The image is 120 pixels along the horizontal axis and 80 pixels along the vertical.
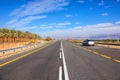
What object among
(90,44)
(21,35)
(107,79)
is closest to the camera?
(107,79)

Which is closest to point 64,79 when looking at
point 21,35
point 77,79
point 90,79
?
point 77,79

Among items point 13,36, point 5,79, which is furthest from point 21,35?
point 5,79

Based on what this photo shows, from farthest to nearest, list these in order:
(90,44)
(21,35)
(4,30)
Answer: (21,35), (4,30), (90,44)

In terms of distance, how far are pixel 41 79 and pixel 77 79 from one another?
147 centimetres

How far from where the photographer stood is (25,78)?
Answer: 7.42 m

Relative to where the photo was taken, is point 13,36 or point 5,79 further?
point 13,36

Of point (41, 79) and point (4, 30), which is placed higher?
point (4, 30)

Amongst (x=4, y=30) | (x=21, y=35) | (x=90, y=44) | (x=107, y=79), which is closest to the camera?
(x=107, y=79)

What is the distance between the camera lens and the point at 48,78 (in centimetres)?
736

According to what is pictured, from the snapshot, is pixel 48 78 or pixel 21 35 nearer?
pixel 48 78

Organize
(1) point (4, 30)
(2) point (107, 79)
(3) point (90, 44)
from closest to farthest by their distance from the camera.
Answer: (2) point (107, 79)
(3) point (90, 44)
(1) point (4, 30)

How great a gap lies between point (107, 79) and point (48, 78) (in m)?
2.41

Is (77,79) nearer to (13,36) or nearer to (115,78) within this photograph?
(115,78)

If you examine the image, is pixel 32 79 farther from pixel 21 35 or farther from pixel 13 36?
pixel 21 35
